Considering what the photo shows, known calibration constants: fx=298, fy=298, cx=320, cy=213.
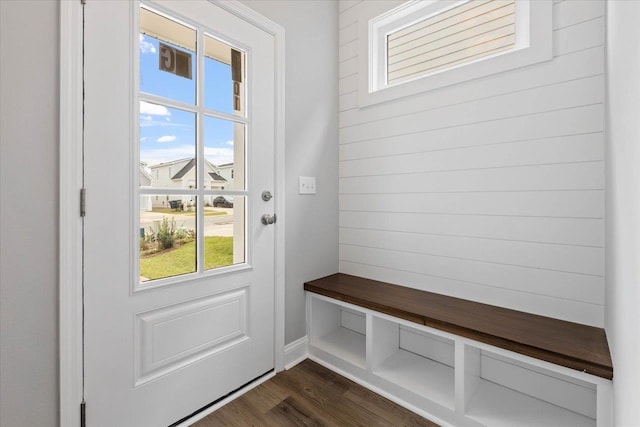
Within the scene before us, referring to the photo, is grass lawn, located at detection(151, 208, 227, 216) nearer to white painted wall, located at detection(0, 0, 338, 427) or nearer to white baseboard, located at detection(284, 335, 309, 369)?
white painted wall, located at detection(0, 0, 338, 427)

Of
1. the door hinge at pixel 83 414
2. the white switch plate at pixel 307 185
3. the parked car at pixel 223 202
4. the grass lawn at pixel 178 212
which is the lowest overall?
the door hinge at pixel 83 414

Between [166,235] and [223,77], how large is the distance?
85cm

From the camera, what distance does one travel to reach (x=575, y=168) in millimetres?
1350

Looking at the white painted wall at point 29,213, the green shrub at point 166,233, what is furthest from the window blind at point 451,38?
the white painted wall at point 29,213

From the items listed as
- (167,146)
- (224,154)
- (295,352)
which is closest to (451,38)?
(224,154)

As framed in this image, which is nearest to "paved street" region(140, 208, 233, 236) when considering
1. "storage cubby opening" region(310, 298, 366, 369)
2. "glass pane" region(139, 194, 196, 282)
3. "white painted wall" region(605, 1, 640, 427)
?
"glass pane" region(139, 194, 196, 282)

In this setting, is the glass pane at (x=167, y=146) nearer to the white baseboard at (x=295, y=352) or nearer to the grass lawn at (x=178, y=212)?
the grass lawn at (x=178, y=212)

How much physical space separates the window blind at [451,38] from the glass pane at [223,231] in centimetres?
141

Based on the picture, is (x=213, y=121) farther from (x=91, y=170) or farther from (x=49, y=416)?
(x=49, y=416)

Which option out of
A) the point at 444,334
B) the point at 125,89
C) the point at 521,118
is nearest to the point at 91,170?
the point at 125,89

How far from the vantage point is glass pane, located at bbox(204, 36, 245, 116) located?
148 cm

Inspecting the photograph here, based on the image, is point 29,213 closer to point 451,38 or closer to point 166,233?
point 166,233

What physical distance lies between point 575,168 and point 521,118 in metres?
0.34

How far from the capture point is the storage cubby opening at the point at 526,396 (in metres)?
1.31
